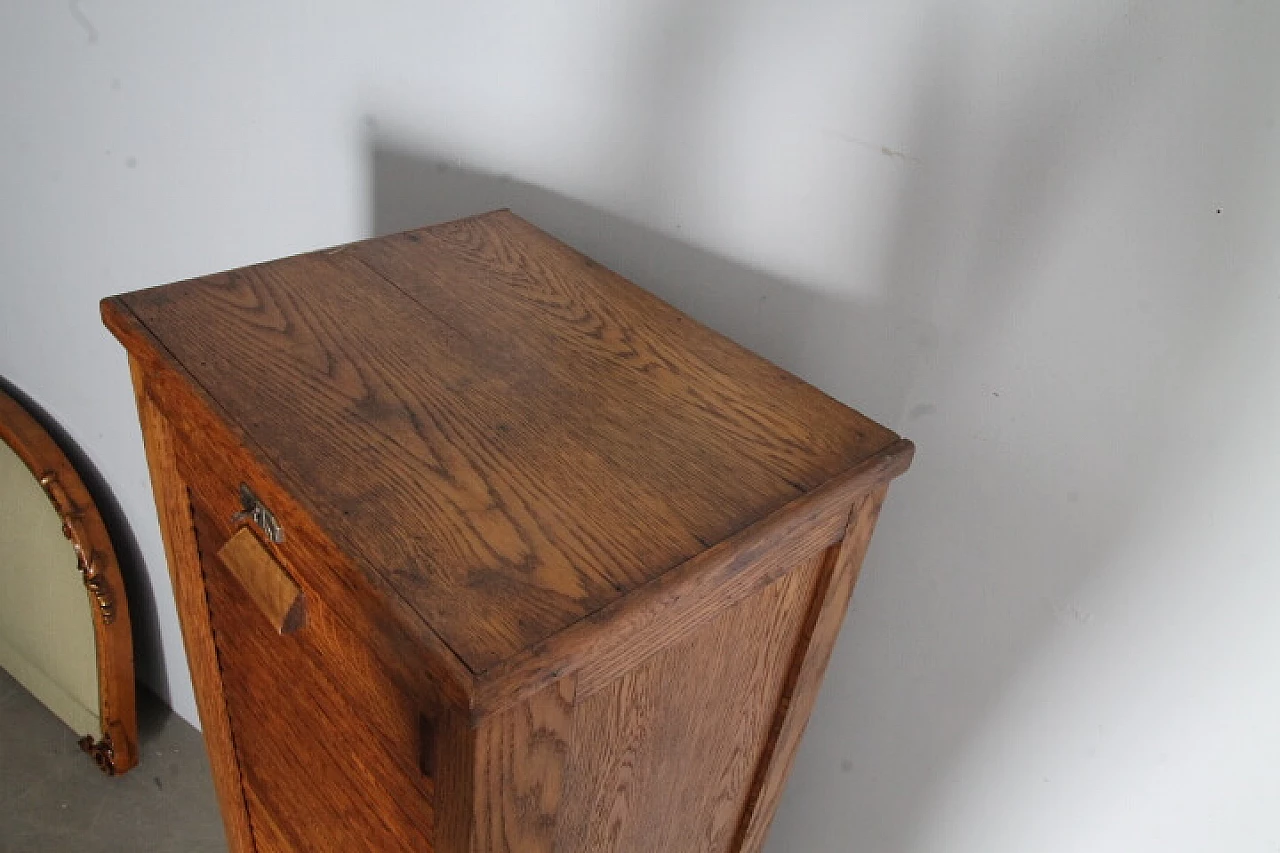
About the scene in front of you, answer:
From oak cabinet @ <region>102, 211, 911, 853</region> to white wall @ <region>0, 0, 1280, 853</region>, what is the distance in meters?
0.14

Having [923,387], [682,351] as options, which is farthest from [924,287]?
[682,351]

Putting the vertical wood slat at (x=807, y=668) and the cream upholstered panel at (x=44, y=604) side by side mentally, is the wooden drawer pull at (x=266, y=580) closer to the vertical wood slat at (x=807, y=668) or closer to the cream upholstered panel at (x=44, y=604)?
the vertical wood slat at (x=807, y=668)

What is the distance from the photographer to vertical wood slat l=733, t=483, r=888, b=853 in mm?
745

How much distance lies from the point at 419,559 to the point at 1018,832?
73cm

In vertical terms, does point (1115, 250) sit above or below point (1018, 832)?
above

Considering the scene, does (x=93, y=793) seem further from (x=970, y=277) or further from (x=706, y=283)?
(x=970, y=277)

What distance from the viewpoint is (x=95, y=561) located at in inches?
67.7

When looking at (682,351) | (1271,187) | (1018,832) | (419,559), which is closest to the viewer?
(419,559)

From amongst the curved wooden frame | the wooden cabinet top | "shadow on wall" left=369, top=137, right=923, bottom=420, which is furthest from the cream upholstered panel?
the wooden cabinet top

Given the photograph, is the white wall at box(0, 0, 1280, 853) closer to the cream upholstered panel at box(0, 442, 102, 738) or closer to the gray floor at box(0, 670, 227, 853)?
the cream upholstered panel at box(0, 442, 102, 738)

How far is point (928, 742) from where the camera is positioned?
101cm

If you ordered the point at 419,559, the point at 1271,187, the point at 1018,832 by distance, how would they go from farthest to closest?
the point at 1018,832 → the point at 1271,187 → the point at 419,559

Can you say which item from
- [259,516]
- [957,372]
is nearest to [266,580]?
[259,516]

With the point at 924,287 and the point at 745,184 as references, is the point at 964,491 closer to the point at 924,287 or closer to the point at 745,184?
the point at 924,287
